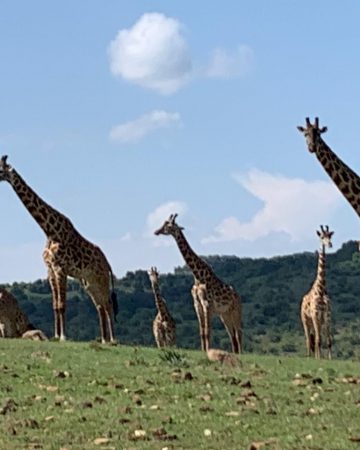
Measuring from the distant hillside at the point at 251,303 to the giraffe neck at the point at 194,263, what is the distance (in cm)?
1229

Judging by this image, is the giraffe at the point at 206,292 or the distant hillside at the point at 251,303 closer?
the giraffe at the point at 206,292

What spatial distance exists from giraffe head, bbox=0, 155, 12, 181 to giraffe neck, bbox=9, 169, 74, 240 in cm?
7

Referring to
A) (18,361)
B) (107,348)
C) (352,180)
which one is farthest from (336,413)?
(352,180)

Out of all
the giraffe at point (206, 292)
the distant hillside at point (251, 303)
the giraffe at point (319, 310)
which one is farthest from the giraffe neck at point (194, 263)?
the distant hillside at point (251, 303)

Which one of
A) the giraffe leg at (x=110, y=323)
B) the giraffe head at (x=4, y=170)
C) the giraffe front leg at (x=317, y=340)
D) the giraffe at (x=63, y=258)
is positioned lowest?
the giraffe front leg at (x=317, y=340)

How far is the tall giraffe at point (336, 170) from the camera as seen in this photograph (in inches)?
750

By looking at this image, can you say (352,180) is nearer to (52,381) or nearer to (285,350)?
(52,381)

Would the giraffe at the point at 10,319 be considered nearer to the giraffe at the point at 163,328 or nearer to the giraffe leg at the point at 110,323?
the giraffe leg at the point at 110,323

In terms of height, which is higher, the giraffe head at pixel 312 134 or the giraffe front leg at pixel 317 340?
the giraffe head at pixel 312 134

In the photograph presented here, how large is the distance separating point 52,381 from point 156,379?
112cm

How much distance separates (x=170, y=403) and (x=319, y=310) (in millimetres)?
11902

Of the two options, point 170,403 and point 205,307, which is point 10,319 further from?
point 170,403

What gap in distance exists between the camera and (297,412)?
11.3 metres

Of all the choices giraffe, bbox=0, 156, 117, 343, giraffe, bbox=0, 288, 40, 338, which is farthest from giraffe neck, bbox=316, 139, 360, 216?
giraffe, bbox=0, 288, 40, 338
